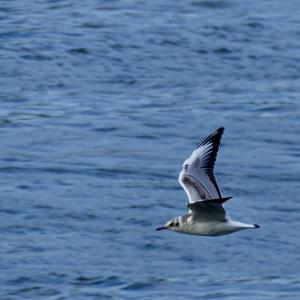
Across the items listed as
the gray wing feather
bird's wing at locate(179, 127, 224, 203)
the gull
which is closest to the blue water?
the gull

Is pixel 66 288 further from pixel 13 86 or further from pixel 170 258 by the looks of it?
pixel 13 86

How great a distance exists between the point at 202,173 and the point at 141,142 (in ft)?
26.4

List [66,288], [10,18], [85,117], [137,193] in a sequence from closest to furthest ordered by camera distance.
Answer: [66,288], [137,193], [85,117], [10,18]

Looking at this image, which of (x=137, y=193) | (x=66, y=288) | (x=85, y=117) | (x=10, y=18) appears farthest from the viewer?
(x=10, y=18)

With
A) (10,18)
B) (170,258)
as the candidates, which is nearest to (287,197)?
(170,258)

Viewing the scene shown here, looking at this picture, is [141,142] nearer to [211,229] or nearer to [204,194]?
[204,194]

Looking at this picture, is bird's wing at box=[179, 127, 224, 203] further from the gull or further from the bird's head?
the bird's head

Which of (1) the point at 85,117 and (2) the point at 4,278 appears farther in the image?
(1) the point at 85,117

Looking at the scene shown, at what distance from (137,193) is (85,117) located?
3283 mm

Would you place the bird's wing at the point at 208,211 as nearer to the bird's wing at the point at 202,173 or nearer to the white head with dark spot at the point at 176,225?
the bird's wing at the point at 202,173

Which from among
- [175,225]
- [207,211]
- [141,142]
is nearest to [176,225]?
[175,225]

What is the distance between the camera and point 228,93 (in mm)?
26094

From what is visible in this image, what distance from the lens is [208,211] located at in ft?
50.2

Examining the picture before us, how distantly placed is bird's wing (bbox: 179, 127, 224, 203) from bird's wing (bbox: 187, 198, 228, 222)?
0.56ft
